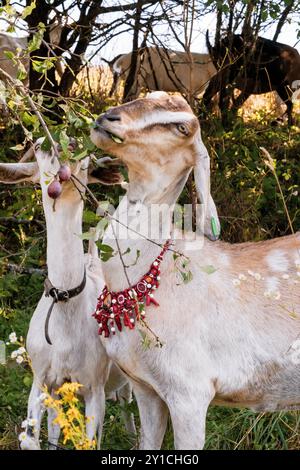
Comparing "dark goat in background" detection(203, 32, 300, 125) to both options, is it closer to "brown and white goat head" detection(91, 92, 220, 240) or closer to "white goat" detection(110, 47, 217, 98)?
"white goat" detection(110, 47, 217, 98)

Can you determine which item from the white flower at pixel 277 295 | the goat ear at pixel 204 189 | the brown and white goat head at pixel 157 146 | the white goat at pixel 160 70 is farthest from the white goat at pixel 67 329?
the white goat at pixel 160 70

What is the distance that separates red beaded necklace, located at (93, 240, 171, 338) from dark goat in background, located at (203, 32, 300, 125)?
4.09 metres

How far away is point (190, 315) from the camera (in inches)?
146

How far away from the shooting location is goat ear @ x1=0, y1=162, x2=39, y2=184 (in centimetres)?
427

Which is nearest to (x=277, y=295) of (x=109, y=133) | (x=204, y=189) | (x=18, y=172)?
(x=204, y=189)

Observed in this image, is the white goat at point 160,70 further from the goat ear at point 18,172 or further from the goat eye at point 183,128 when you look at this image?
the goat eye at point 183,128

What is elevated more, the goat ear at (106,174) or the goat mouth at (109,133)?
the goat mouth at (109,133)

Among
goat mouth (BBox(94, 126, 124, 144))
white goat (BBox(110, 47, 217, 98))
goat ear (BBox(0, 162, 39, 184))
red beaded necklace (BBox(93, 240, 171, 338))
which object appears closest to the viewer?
goat mouth (BBox(94, 126, 124, 144))

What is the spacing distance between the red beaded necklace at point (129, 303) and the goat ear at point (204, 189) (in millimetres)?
178

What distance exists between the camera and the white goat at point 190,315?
3.58m

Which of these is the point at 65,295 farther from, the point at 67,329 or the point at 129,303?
the point at 129,303

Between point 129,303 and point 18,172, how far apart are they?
3.12 ft

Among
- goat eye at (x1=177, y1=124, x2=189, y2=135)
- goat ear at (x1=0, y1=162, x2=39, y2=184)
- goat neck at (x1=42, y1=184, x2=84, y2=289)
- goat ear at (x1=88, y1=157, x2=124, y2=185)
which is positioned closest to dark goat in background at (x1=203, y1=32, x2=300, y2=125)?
goat ear at (x1=88, y1=157, x2=124, y2=185)
